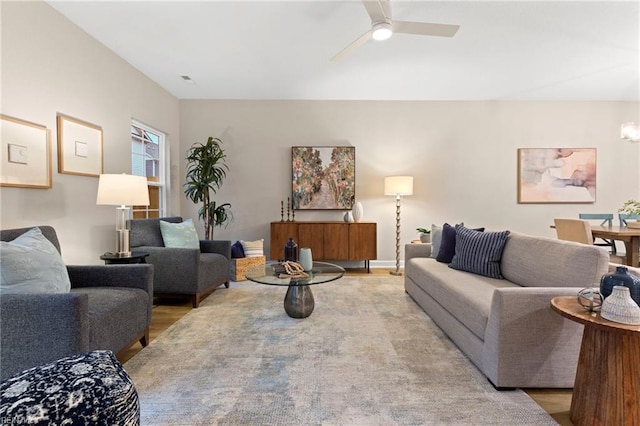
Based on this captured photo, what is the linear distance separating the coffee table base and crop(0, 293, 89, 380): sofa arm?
1573 millimetres

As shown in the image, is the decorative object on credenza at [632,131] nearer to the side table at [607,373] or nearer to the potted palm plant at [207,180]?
the side table at [607,373]

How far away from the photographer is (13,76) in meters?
2.20

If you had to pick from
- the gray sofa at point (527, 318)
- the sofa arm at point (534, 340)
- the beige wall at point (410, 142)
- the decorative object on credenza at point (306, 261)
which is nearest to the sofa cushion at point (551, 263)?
the gray sofa at point (527, 318)

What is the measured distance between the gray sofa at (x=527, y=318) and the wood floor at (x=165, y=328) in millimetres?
49

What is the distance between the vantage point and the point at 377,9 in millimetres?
2158

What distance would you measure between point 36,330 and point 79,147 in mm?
2049

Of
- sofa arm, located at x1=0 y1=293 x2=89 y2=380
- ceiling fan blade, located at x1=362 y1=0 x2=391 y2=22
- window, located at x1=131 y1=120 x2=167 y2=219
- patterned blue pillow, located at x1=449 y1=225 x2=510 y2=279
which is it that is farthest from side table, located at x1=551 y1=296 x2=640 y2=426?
window, located at x1=131 y1=120 x2=167 y2=219

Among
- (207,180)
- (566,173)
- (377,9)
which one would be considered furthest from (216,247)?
(566,173)

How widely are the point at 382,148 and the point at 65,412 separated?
4621 mm

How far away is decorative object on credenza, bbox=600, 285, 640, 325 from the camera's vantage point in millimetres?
1212

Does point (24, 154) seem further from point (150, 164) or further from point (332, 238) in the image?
point (332, 238)

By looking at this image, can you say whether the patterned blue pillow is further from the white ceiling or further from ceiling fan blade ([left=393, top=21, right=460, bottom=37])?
the white ceiling

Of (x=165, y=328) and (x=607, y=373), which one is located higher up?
(x=607, y=373)

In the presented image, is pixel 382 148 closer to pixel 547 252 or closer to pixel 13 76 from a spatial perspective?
pixel 547 252
